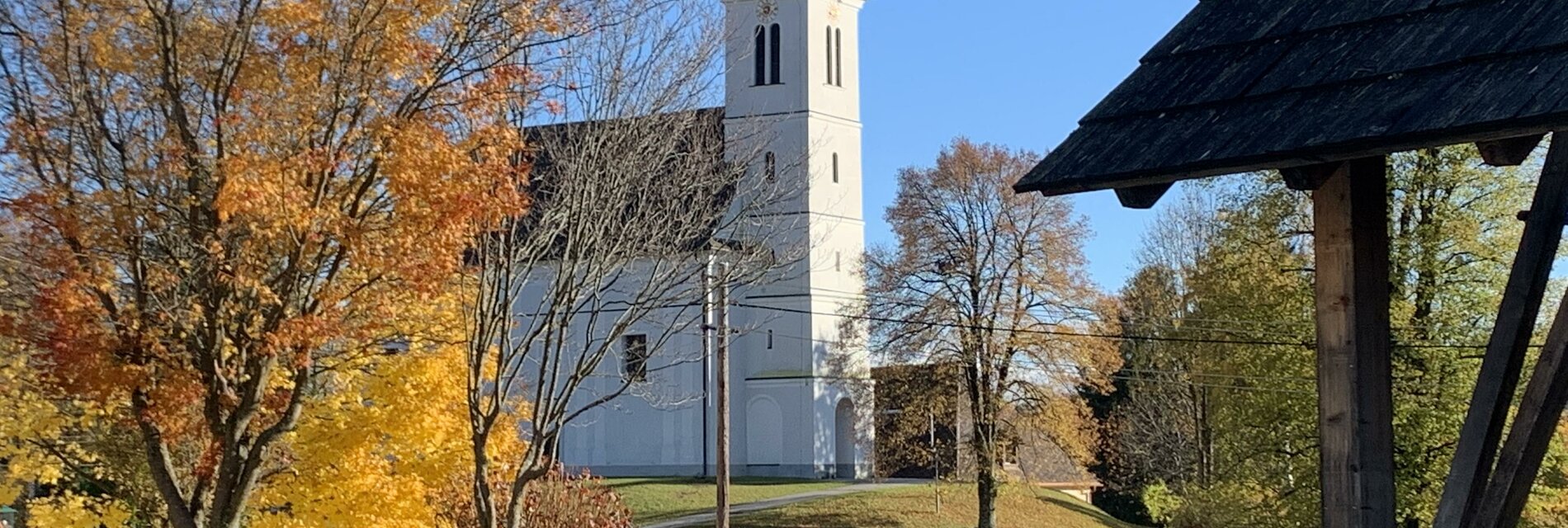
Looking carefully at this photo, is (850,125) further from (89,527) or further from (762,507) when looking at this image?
(89,527)

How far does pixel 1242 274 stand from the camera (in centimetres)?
2736

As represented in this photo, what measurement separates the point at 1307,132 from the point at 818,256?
49.4 metres

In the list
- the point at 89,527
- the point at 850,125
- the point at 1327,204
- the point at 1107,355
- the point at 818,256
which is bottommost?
the point at 89,527

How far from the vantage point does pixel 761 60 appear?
192ft

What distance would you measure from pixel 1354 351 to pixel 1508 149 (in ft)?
3.66

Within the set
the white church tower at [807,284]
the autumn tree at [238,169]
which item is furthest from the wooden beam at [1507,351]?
the white church tower at [807,284]

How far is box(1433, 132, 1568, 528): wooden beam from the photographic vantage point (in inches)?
227

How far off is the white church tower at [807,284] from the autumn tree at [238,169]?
39.0 metres

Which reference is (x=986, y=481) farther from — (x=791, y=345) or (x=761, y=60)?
(x=761, y=60)

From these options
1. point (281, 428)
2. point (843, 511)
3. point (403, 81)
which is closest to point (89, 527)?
point (281, 428)

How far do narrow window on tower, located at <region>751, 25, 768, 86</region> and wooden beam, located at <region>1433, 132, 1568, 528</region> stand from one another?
174 ft

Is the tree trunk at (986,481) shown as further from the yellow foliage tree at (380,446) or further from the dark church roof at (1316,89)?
the dark church roof at (1316,89)

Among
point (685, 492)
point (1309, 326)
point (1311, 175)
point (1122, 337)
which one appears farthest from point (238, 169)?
point (685, 492)

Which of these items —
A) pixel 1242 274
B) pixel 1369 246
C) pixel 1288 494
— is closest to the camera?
pixel 1369 246
